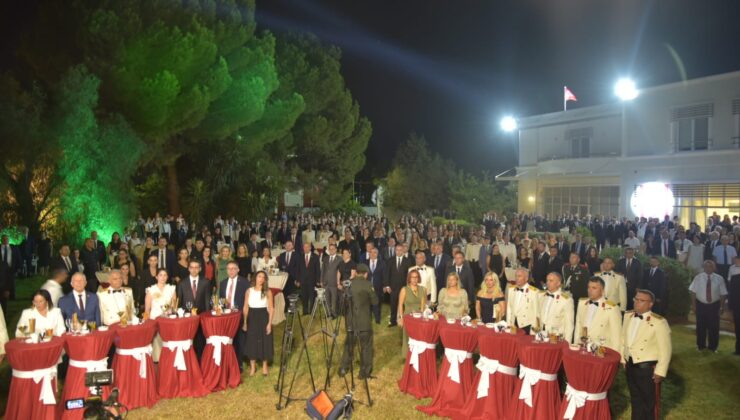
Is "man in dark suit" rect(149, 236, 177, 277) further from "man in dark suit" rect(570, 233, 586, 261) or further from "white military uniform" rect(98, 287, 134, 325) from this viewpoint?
"man in dark suit" rect(570, 233, 586, 261)

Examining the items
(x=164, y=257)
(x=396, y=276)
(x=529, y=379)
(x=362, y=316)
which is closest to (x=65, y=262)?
(x=164, y=257)

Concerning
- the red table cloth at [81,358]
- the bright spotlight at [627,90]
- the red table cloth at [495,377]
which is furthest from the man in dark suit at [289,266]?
the bright spotlight at [627,90]

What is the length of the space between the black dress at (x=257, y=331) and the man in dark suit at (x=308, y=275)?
4.02 m

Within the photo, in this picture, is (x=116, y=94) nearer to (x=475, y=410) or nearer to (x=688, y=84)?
(x=475, y=410)

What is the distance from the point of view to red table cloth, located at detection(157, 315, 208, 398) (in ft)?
24.6

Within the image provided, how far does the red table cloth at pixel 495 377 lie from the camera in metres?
6.70

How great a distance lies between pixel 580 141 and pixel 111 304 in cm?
3216

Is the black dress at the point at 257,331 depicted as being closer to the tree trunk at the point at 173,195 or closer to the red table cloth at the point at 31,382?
the red table cloth at the point at 31,382

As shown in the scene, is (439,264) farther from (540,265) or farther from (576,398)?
(576,398)

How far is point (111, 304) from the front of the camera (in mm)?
7801

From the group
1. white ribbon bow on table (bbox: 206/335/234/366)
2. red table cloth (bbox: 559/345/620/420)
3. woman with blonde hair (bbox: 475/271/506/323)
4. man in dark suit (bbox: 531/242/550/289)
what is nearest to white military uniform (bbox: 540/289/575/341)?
red table cloth (bbox: 559/345/620/420)

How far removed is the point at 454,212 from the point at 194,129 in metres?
18.7

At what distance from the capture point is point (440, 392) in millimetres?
7312

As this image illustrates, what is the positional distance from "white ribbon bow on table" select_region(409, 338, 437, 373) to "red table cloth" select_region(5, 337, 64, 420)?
457 centimetres
